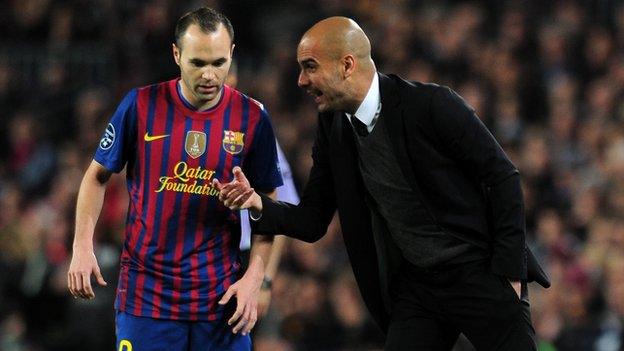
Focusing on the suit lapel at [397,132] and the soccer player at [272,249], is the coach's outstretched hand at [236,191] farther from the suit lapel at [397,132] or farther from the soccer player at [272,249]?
the soccer player at [272,249]

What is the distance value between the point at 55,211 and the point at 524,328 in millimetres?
7233

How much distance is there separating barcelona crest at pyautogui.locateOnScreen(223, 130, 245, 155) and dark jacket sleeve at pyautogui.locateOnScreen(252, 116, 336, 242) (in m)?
0.22

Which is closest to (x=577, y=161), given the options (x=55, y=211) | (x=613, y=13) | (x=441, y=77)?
(x=441, y=77)

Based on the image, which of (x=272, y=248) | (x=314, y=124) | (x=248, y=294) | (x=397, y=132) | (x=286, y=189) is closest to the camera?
(x=397, y=132)

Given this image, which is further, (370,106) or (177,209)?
(177,209)

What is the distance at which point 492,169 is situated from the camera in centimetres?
476

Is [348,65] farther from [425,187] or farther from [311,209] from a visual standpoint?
[311,209]

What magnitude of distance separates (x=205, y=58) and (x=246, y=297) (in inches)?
38.4

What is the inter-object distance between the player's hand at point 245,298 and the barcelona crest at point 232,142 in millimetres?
487

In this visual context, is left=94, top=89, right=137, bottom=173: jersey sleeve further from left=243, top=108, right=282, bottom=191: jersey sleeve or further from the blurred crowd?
the blurred crowd

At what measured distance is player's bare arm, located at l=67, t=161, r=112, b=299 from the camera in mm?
4859

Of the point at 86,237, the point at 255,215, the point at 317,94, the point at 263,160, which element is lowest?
the point at 86,237

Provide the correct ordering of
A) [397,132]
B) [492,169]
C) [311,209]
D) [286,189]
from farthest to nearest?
[286,189] → [311,209] → [397,132] → [492,169]

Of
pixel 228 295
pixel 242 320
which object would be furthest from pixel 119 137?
pixel 242 320
